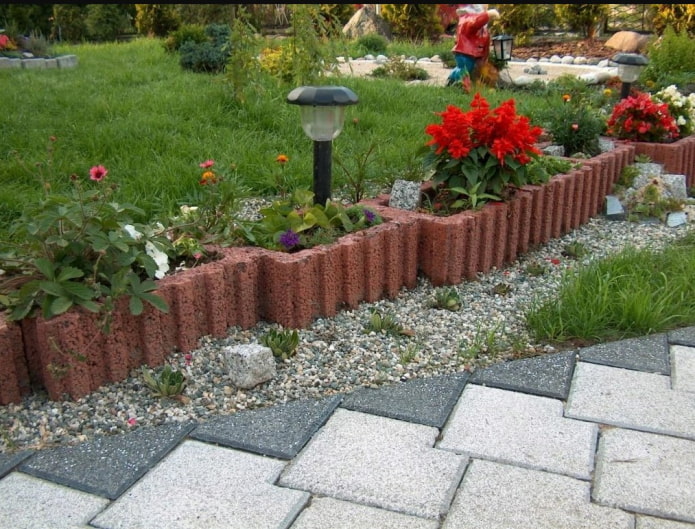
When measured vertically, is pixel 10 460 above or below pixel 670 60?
below

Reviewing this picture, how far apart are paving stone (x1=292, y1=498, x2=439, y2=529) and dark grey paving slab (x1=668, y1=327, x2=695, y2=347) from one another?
1.66m

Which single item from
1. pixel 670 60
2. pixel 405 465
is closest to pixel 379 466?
pixel 405 465

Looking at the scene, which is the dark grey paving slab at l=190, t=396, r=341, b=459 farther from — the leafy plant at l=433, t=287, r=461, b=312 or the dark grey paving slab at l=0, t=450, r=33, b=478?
the leafy plant at l=433, t=287, r=461, b=312

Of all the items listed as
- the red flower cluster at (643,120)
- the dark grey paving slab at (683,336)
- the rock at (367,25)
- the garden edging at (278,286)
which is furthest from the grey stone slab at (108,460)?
the rock at (367,25)

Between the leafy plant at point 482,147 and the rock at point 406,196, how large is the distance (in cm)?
17

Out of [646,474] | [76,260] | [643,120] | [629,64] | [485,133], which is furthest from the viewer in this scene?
[629,64]

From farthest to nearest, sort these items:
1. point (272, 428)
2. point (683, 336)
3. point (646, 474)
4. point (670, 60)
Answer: point (670, 60) → point (683, 336) → point (272, 428) → point (646, 474)

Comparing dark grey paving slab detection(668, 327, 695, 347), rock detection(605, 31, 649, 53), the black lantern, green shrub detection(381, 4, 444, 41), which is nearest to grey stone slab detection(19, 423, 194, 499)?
dark grey paving slab detection(668, 327, 695, 347)

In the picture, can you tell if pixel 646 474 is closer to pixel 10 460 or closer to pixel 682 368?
pixel 682 368

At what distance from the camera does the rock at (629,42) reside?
43.8 ft

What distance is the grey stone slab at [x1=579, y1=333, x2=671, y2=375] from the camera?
116 inches

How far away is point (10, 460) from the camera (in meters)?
2.26

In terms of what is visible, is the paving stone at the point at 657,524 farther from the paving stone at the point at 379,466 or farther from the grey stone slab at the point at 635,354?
the grey stone slab at the point at 635,354

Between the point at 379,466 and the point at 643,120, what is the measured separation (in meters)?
4.41
